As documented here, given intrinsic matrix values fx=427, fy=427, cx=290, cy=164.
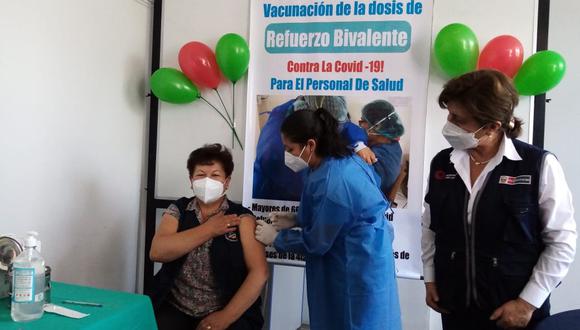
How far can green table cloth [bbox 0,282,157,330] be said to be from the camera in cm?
112

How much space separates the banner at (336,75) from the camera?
218 cm

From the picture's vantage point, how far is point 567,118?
8.30ft

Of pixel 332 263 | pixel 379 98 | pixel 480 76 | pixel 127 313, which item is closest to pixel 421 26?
pixel 379 98

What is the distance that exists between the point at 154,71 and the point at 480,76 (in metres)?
1.87

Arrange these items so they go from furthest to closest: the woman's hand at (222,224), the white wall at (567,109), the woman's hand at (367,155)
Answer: the white wall at (567,109), the woman's hand at (367,155), the woman's hand at (222,224)

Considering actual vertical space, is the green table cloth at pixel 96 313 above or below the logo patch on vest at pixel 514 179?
below

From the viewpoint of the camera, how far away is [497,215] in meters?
1.32

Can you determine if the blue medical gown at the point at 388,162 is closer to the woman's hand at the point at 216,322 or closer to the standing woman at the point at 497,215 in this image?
the standing woman at the point at 497,215

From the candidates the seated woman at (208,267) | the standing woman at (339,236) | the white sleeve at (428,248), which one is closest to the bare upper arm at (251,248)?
the seated woman at (208,267)

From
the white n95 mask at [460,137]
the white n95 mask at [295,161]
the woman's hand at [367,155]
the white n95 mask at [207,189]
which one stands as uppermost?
the white n95 mask at [460,137]

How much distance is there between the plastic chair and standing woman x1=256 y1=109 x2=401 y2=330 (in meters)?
0.56

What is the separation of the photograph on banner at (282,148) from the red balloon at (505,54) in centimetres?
41

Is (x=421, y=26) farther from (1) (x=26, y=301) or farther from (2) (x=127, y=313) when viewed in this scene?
(1) (x=26, y=301)

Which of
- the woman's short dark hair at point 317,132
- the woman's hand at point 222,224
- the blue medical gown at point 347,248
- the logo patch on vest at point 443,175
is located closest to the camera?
the logo patch on vest at point 443,175
